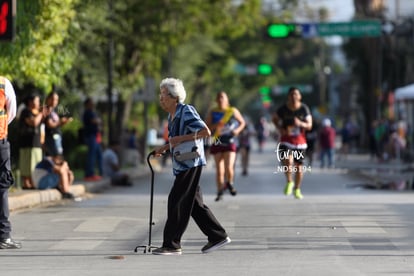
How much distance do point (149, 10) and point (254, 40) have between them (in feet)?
115

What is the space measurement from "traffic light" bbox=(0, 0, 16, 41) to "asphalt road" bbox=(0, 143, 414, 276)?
233 centimetres

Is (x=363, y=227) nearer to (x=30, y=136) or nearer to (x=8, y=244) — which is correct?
(x=8, y=244)

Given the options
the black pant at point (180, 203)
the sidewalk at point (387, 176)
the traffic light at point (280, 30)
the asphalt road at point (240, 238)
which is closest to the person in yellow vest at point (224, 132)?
the asphalt road at point (240, 238)

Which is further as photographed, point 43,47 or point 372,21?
point 372,21

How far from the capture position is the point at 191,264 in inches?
411

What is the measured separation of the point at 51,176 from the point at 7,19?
538 cm

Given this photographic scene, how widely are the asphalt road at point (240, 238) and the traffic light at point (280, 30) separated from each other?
15.8 m

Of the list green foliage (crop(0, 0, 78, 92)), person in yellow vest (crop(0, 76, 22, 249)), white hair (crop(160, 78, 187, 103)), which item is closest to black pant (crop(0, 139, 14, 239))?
person in yellow vest (crop(0, 76, 22, 249))

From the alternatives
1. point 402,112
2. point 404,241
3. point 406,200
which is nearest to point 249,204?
point 406,200

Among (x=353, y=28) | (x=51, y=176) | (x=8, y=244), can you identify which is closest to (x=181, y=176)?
(x=8, y=244)

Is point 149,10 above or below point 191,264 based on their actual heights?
above

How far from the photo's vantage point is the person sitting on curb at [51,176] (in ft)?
64.2

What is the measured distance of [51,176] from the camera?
19.6 m

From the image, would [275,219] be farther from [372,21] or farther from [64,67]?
[372,21]
